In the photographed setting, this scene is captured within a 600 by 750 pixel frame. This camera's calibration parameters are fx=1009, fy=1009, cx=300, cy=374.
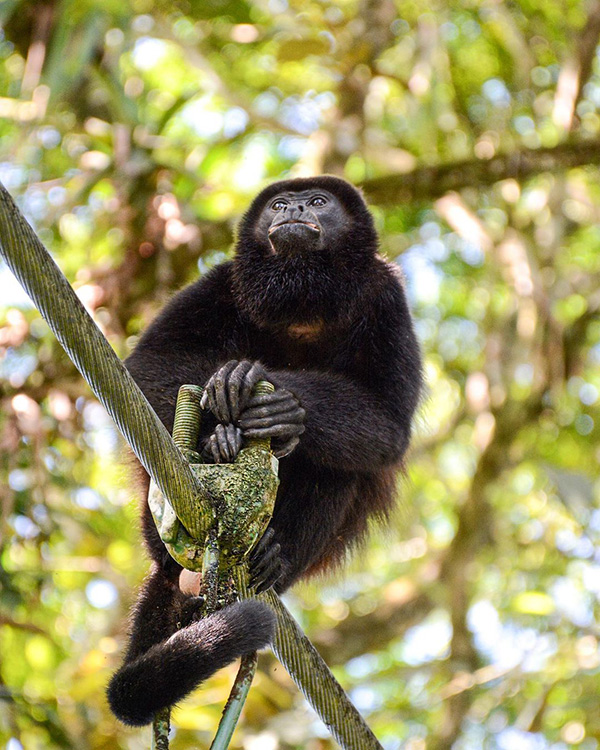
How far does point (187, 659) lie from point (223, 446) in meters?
0.48

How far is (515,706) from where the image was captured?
527 centimetres

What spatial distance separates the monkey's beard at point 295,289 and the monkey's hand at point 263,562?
99 cm

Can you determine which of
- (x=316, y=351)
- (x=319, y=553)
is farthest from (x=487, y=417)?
(x=319, y=553)

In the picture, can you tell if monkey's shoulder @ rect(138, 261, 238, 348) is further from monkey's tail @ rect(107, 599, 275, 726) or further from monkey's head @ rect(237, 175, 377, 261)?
monkey's tail @ rect(107, 599, 275, 726)

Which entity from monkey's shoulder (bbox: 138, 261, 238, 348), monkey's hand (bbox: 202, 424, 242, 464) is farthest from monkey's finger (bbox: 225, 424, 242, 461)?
monkey's shoulder (bbox: 138, 261, 238, 348)

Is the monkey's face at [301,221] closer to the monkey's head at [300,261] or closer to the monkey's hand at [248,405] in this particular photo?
the monkey's head at [300,261]

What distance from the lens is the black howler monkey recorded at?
99.5 inches

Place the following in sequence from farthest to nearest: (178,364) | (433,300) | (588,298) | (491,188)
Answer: (433,300), (588,298), (491,188), (178,364)

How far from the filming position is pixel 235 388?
2375 mm

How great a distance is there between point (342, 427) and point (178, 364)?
563mm

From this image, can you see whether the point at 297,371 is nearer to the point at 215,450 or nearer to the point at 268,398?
the point at 268,398

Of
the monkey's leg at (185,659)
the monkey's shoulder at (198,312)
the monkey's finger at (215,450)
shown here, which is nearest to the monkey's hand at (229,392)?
the monkey's finger at (215,450)

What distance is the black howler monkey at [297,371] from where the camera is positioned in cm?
253

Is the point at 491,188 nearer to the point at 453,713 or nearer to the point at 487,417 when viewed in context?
the point at 487,417
